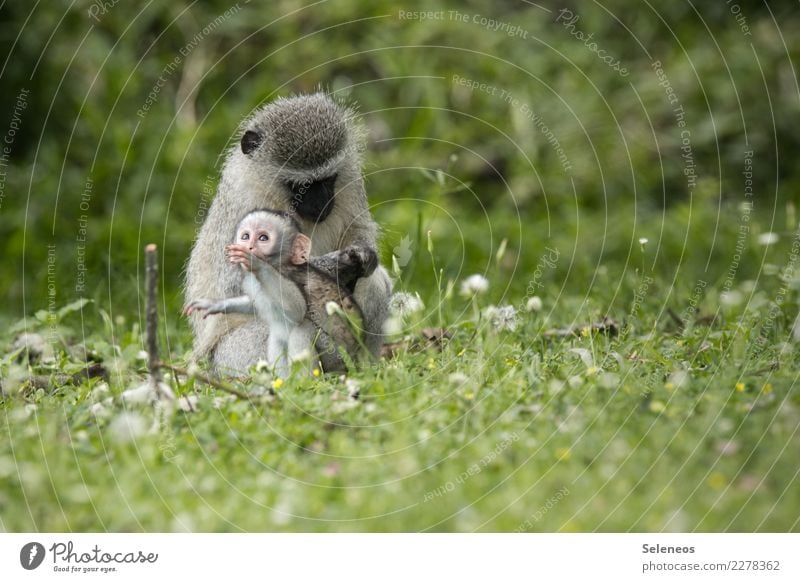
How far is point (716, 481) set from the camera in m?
4.36

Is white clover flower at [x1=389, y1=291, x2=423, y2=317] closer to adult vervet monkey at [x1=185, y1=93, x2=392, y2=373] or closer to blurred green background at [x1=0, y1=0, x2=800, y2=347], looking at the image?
adult vervet monkey at [x1=185, y1=93, x2=392, y2=373]

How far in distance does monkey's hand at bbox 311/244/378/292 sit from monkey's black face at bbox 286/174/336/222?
0.28 metres

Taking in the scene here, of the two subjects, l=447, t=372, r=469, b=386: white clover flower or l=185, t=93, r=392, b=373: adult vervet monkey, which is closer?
l=447, t=372, r=469, b=386: white clover flower

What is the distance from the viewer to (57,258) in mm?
9602

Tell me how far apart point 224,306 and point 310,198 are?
0.79m

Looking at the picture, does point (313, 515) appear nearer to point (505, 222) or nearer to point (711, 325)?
point (711, 325)

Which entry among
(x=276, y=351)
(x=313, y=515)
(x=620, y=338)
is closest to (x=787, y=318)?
(x=620, y=338)

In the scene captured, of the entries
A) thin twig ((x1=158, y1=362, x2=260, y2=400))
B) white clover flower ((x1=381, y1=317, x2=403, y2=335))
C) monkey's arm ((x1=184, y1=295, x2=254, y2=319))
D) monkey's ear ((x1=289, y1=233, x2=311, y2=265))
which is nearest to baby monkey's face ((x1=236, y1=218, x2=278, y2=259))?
monkey's ear ((x1=289, y1=233, x2=311, y2=265))

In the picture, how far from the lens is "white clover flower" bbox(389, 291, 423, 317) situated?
21.1ft

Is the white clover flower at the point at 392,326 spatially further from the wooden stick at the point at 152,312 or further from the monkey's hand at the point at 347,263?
the wooden stick at the point at 152,312

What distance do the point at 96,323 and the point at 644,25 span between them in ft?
25.8

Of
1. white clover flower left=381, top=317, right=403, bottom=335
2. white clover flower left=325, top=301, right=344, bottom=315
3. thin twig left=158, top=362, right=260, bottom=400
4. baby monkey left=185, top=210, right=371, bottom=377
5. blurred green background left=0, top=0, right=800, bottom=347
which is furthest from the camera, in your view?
blurred green background left=0, top=0, right=800, bottom=347

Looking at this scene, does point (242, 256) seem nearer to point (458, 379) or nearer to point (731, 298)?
point (458, 379)

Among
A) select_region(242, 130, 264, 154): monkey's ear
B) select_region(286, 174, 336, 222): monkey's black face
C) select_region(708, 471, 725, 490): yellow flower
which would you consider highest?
select_region(242, 130, 264, 154): monkey's ear
